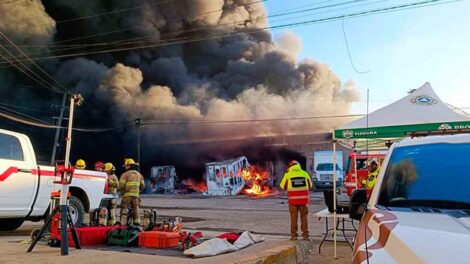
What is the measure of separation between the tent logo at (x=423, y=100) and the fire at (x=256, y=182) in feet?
95.8

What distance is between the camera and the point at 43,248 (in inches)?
267

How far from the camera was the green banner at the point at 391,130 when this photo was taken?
8.57m

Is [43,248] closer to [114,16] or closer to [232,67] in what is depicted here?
[114,16]

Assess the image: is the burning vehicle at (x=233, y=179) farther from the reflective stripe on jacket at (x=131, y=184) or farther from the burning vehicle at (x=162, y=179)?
the reflective stripe on jacket at (x=131, y=184)

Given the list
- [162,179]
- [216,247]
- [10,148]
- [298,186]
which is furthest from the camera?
[162,179]

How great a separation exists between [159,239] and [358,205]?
4.44 metres

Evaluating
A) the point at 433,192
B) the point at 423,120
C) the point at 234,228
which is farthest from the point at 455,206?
the point at 234,228

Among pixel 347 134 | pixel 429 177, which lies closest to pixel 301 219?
pixel 347 134

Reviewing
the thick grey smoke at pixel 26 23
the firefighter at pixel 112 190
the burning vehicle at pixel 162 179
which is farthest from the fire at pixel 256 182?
the firefighter at pixel 112 190

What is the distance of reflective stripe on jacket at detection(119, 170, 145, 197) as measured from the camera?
9.97 metres

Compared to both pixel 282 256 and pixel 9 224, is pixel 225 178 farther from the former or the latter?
pixel 282 256

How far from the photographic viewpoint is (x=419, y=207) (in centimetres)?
294

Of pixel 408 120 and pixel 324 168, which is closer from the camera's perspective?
pixel 408 120

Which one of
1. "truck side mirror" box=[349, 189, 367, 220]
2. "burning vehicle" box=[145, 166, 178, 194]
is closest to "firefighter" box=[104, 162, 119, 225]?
"truck side mirror" box=[349, 189, 367, 220]
